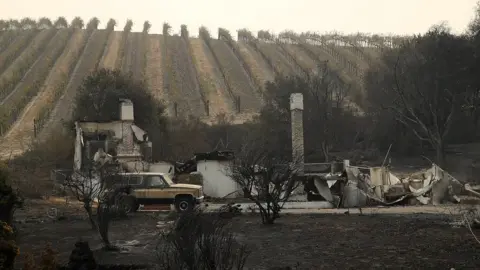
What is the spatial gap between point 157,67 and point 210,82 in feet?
28.9

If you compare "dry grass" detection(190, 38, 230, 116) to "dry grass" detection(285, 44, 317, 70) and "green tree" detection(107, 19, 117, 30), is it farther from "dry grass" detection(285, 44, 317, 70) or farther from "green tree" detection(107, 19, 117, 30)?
"green tree" detection(107, 19, 117, 30)

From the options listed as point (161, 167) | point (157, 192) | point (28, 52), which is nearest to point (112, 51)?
point (28, 52)

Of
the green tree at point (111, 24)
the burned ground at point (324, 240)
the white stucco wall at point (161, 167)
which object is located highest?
the green tree at point (111, 24)

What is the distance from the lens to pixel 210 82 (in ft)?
214

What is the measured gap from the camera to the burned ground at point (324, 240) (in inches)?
408

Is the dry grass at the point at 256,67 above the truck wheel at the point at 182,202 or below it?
above

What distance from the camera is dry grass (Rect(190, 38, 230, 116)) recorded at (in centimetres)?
5759

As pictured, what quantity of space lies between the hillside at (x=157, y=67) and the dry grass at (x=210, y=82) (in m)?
0.13

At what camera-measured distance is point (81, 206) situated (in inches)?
919

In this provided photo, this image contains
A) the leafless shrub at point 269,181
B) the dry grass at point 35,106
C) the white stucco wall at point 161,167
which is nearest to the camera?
the leafless shrub at point 269,181

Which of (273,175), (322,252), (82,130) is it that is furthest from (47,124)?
(322,252)

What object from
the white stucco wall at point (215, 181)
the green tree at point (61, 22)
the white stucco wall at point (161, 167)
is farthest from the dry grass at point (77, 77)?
the white stucco wall at point (215, 181)

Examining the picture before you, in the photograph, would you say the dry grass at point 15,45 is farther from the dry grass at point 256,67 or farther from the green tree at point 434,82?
the green tree at point 434,82

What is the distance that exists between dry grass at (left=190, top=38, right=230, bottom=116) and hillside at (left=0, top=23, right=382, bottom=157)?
13cm
